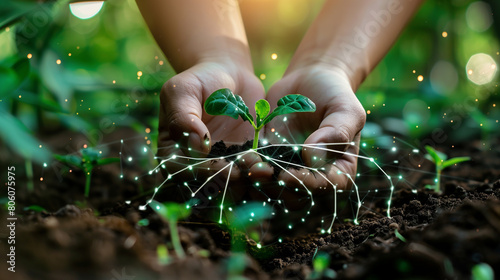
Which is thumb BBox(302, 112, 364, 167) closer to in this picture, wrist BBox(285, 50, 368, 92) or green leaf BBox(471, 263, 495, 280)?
wrist BBox(285, 50, 368, 92)

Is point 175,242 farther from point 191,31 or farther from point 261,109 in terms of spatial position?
point 191,31

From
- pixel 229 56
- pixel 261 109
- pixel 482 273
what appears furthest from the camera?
pixel 229 56

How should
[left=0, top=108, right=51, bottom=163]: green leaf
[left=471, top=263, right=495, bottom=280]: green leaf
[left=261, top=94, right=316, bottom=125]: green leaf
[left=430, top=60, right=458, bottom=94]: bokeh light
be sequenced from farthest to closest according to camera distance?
[left=430, top=60, right=458, bottom=94]: bokeh light → [left=0, top=108, right=51, bottom=163]: green leaf → [left=261, top=94, right=316, bottom=125]: green leaf → [left=471, top=263, right=495, bottom=280]: green leaf

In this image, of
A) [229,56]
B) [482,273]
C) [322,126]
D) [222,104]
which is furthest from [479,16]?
[482,273]

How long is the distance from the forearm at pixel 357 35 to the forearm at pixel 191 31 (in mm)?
313

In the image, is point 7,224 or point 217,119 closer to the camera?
point 7,224

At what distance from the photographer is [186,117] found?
1.07 metres

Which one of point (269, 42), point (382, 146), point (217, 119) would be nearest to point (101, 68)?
point (269, 42)

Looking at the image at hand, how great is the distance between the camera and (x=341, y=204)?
137 cm

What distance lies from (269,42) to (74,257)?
207 centimetres

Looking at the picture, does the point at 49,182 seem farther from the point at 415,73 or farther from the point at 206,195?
the point at 415,73

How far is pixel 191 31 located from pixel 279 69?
82cm

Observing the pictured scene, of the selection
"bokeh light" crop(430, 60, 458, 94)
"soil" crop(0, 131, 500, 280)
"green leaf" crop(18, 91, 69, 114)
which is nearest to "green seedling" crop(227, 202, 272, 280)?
"soil" crop(0, 131, 500, 280)

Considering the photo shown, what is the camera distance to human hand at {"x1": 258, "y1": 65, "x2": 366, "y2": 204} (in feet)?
3.64
